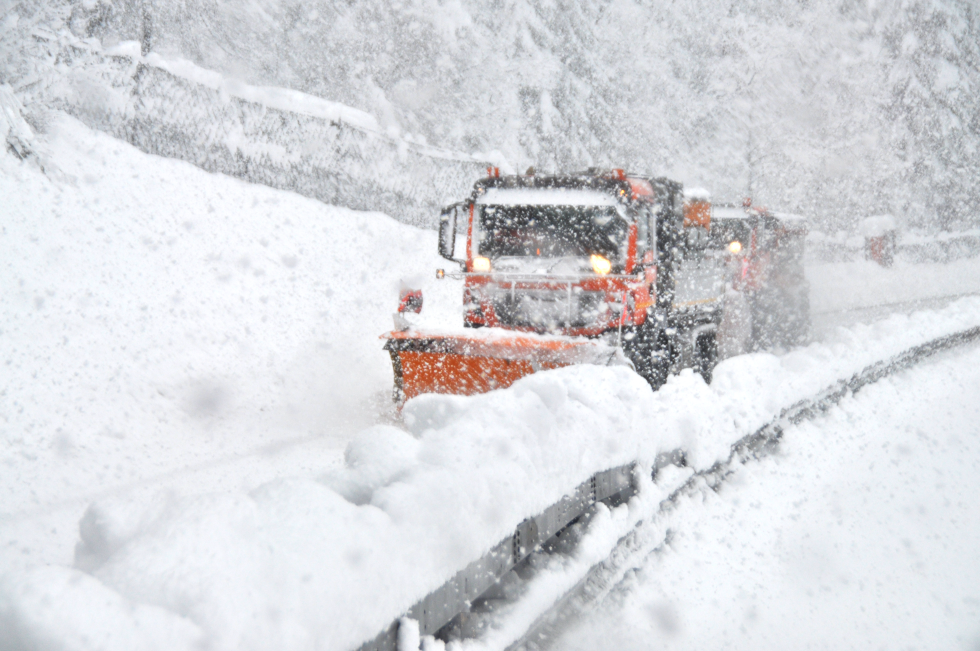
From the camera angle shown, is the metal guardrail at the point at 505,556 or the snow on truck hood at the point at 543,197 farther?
the snow on truck hood at the point at 543,197

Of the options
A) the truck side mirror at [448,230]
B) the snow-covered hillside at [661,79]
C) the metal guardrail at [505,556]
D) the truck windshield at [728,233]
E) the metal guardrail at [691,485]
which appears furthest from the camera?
the snow-covered hillside at [661,79]

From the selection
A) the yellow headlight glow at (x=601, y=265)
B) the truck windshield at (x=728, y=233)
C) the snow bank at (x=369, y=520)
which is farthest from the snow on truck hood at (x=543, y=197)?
the snow bank at (x=369, y=520)

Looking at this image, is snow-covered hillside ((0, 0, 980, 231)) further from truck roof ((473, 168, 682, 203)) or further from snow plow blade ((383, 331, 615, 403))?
snow plow blade ((383, 331, 615, 403))

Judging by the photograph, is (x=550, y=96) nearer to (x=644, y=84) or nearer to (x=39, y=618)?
(x=644, y=84)

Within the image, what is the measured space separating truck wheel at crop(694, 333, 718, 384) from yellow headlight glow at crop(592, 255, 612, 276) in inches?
76.8

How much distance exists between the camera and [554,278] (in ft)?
21.2

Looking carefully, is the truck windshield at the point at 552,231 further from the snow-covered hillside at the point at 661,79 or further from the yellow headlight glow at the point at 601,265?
the snow-covered hillside at the point at 661,79

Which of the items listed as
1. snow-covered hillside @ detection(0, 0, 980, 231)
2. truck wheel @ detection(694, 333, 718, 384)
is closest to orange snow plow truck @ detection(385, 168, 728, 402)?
truck wheel @ detection(694, 333, 718, 384)

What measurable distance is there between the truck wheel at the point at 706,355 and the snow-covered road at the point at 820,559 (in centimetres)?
→ 194

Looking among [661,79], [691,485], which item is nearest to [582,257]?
[691,485]

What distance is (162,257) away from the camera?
9.73m

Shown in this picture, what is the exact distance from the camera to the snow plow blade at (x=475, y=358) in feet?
19.2

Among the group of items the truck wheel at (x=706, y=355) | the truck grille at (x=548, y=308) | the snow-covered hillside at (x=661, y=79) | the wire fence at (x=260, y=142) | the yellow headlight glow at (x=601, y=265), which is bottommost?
the truck wheel at (x=706, y=355)

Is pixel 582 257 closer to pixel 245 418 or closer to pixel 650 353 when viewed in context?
pixel 650 353
